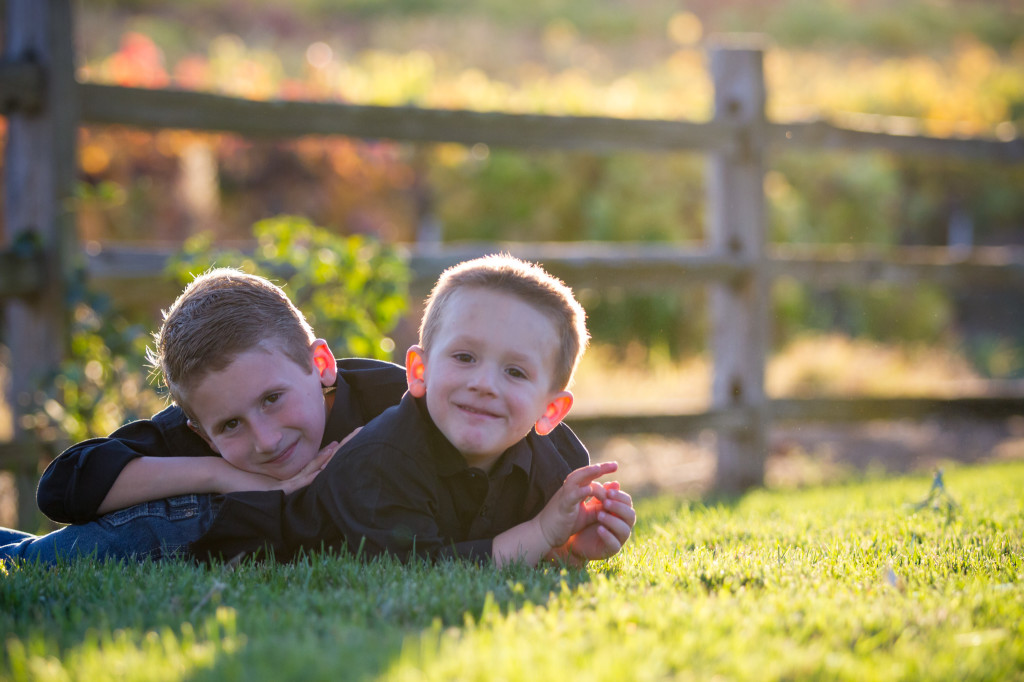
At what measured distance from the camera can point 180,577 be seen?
216 centimetres

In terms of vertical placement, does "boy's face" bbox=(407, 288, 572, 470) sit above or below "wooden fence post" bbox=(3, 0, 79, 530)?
below

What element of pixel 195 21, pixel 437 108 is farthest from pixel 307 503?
pixel 195 21

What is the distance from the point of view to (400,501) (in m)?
2.45

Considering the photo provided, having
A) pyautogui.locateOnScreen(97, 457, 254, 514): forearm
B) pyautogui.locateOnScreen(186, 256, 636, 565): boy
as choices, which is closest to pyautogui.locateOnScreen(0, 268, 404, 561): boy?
pyautogui.locateOnScreen(97, 457, 254, 514): forearm

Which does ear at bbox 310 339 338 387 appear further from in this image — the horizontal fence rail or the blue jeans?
the horizontal fence rail

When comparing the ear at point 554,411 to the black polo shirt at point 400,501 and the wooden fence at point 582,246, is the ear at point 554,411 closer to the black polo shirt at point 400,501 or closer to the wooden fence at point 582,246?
the black polo shirt at point 400,501

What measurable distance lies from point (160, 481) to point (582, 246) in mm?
3751

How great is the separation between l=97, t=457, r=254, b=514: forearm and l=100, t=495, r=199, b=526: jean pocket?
0.02 meters

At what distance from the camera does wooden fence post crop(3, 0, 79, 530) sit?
442 cm

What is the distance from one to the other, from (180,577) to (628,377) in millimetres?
7467

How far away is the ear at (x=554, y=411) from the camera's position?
2.59m

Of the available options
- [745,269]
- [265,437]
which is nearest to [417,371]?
[265,437]

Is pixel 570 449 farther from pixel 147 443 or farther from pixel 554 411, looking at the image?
pixel 147 443

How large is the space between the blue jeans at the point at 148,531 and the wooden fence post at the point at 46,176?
202 centimetres
